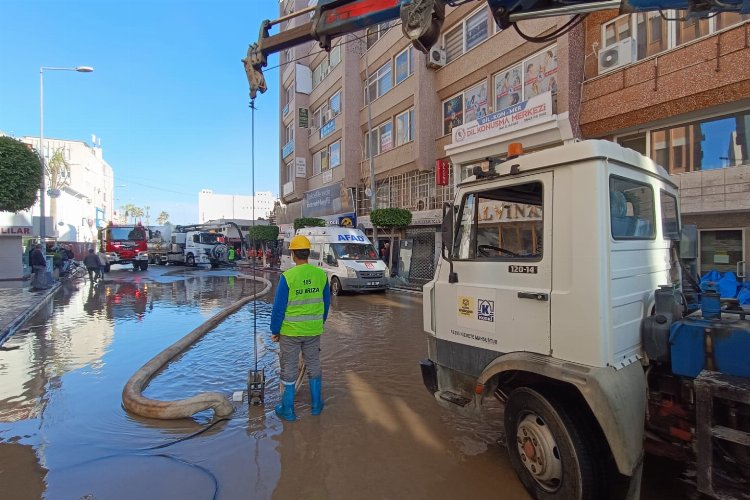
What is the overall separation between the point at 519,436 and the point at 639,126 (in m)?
12.2

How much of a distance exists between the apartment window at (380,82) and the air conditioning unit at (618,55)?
12592mm

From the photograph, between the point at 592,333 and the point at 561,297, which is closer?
the point at 592,333

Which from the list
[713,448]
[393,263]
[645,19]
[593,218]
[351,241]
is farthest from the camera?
[393,263]

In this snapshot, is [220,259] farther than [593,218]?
Yes

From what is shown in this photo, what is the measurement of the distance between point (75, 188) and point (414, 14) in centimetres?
6678

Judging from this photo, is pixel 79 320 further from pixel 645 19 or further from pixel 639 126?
pixel 645 19

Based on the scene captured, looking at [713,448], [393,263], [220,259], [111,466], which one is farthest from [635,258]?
[220,259]

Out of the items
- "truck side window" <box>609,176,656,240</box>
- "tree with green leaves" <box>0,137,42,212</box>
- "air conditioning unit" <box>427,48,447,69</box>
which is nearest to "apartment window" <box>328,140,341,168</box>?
"air conditioning unit" <box>427,48,447,69</box>

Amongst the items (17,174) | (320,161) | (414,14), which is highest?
(320,161)

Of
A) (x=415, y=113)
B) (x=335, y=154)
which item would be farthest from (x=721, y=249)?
(x=335, y=154)

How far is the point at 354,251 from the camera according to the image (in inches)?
620

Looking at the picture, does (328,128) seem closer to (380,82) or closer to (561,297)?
(380,82)

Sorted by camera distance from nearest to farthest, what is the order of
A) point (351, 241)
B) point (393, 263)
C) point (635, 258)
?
point (635, 258) → point (351, 241) → point (393, 263)

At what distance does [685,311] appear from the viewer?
3.42m
